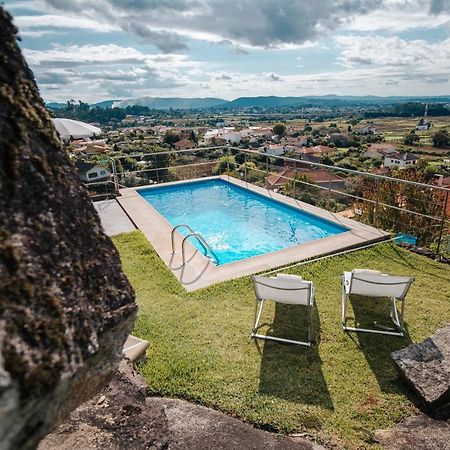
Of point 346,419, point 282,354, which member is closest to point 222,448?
point 346,419

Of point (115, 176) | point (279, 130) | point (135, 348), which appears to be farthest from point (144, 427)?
point (279, 130)

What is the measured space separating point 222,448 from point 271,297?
6.17 ft

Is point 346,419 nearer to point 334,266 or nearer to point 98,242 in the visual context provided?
point 98,242

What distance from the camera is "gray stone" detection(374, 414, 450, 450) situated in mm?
2641

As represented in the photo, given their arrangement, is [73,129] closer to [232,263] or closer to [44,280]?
[232,263]

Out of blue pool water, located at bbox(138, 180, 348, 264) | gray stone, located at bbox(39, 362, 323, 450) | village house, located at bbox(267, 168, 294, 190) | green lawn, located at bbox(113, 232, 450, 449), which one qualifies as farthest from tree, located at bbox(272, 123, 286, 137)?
gray stone, located at bbox(39, 362, 323, 450)

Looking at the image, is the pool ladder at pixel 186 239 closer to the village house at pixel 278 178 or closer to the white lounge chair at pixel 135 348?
the white lounge chair at pixel 135 348

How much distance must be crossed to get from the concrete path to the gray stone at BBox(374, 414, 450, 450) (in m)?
5.75

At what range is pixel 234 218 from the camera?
9742 millimetres

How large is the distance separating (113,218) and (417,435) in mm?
7249

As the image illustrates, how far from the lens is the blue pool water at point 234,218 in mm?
8148

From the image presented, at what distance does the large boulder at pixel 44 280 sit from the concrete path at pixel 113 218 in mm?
6121

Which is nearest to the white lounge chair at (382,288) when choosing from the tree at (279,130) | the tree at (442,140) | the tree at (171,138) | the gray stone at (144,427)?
the gray stone at (144,427)

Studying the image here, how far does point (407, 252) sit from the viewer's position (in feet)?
21.2
